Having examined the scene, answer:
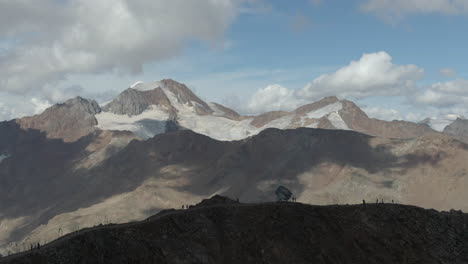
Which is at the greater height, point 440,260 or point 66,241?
point 66,241

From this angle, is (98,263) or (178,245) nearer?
(98,263)

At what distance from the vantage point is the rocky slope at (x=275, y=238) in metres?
43.3

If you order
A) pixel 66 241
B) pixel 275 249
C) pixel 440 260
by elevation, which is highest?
pixel 66 241

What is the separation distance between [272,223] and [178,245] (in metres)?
10.0

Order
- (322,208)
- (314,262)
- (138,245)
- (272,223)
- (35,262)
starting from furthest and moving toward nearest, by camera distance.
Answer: (322,208) → (272,223) → (314,262) → (138,245) → (35,262)

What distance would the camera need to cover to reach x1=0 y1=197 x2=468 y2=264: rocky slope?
43.3 meters

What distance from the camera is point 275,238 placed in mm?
48656

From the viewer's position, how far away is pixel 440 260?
2002 inches

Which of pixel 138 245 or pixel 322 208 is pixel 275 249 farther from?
pixel 138 245

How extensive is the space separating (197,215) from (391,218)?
819 inches

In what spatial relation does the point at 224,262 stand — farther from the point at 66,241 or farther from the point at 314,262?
the point at 66,241

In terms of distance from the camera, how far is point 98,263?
1647 inches

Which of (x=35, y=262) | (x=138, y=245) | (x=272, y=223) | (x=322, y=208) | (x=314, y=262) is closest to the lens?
(x=35, y=262)

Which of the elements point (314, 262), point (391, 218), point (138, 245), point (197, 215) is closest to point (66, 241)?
point (138, 245)
